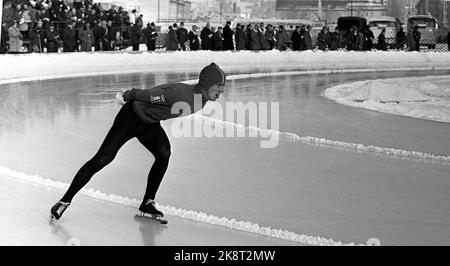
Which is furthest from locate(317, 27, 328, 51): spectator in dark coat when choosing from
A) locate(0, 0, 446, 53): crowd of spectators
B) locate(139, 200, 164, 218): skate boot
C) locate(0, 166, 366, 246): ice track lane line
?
locate(139, 200, 164, 218): skate boot

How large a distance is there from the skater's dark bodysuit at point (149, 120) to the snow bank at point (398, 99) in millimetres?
8261

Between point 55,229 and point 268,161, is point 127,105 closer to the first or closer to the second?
point 55,229

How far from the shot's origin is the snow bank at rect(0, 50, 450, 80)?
77.2 ft

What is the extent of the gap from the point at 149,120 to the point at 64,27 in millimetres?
22302

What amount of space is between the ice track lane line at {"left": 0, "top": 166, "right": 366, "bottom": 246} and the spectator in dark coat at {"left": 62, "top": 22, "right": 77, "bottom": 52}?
19981mm

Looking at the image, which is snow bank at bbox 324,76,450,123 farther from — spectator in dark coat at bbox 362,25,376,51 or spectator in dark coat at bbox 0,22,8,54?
spectator in dark coat at bbox 362,25,376,51

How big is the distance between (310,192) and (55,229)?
240 centimetres

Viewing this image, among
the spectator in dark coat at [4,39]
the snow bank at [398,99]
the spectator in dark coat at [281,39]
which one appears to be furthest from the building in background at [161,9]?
the snow bank at [398,99]

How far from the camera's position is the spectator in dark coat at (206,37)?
34562 millimetres

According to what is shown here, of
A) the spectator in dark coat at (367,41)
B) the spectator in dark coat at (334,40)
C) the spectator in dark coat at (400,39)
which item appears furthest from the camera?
the spectator in dark coat at (400,39)

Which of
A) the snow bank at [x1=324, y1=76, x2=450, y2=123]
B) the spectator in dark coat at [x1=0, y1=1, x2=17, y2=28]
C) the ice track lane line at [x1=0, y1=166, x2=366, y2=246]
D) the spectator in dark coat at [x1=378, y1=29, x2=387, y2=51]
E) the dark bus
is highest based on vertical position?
the spectator in dark coat at [x1=0, y1=1, x2=17, y2=28]

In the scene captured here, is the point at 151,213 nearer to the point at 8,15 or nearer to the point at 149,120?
the point at 149,120

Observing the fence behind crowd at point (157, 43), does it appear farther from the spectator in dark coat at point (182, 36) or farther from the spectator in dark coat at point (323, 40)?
the spectator in dark coat at point (182, 36)
